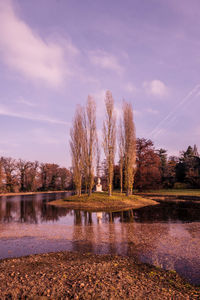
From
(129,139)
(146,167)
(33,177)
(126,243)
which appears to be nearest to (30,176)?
(33,177)

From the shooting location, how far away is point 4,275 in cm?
584

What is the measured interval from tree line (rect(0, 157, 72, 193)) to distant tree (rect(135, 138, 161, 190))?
43180 millimetres

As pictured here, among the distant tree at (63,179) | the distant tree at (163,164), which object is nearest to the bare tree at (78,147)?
the distant tree at (163,164)

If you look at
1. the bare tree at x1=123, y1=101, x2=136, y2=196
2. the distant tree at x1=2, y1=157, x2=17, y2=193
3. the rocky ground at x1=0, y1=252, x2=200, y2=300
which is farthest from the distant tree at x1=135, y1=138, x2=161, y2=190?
the distant tree at x1=2, y1=157, x2=17, y2=193

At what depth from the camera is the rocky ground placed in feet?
15.7

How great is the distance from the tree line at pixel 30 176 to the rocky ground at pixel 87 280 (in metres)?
61.8

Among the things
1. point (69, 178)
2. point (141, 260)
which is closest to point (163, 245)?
point (141, 260)

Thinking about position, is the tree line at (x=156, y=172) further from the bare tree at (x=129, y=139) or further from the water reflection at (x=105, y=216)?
the water reflection at (x=105, y=216)

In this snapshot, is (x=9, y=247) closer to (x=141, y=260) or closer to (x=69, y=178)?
(x=141, y=260)

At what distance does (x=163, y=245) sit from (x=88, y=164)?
834 inches

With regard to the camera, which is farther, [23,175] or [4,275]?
[23,175]

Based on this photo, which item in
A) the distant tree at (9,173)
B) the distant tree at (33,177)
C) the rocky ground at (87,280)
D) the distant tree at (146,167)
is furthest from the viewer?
the distant tree at (33,177)

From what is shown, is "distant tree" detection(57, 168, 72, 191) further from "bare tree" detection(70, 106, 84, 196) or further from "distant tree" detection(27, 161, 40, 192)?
"bare tree" detection(70, 106, 84, 196)

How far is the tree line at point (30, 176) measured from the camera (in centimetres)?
6719
